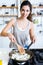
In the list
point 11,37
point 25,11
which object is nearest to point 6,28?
point 11,37


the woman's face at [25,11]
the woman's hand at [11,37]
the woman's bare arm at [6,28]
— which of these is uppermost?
the woman's face at [25,11]

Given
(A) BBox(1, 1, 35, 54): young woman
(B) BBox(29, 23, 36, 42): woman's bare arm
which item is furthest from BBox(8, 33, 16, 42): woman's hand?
(B) BBox(29, 23, 36, 42): woman's bare arm

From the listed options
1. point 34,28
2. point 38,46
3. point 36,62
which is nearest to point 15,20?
point 34,28

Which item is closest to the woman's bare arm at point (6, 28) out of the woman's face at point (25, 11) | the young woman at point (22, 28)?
the young woman at point (22, 28)

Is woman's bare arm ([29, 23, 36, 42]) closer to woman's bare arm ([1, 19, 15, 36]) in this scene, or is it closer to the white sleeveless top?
the white sleeveless top

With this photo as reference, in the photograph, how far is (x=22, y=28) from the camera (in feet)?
4.05

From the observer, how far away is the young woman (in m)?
1.23

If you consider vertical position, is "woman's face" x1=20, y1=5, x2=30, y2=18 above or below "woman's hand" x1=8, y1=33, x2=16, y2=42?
above

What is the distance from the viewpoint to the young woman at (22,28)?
1.23 m

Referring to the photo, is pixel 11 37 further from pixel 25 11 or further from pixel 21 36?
pixel 25 11

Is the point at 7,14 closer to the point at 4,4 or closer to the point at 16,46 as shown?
the point at 4,4

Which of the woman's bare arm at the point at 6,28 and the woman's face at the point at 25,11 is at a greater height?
the woman's face at the point at 25,11

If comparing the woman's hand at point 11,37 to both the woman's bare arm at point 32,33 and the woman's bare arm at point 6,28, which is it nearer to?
the woman's bare arm at point 6,28

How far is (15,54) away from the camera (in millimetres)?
1071
